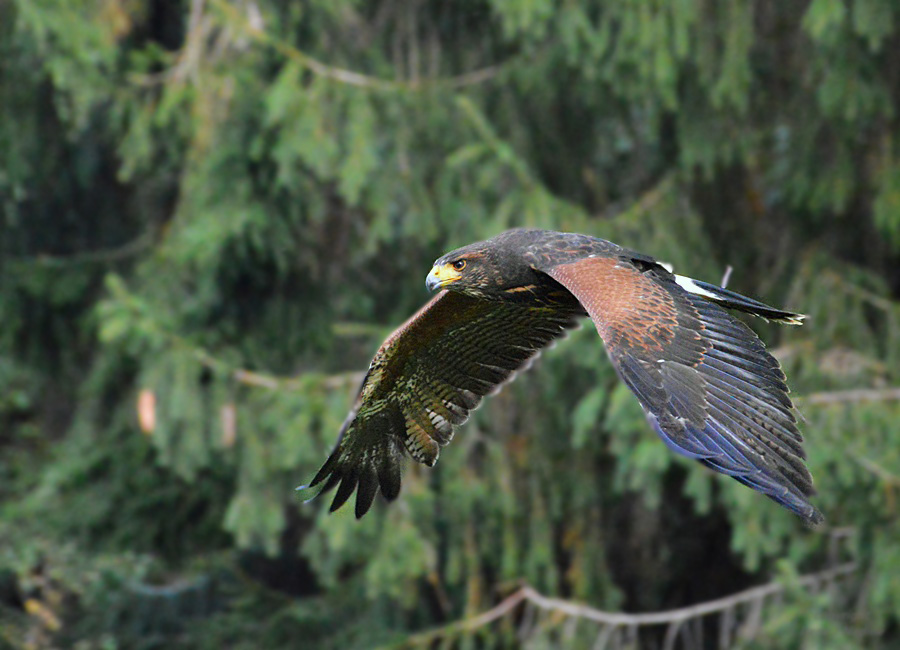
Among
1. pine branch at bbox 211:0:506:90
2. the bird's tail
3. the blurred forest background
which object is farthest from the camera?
pine branch at bbox 211:0:506:90

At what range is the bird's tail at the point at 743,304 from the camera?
4.25 m

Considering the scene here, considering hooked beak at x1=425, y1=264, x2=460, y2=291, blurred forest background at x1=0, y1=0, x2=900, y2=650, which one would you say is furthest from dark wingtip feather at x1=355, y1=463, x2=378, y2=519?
blurred forest background at x1=0, y1=0, x2=900, y2=650

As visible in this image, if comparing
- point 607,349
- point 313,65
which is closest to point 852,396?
point 313,65

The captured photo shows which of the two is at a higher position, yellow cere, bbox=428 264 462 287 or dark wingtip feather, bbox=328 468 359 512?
yellow cere, bbox=428 264 462 287

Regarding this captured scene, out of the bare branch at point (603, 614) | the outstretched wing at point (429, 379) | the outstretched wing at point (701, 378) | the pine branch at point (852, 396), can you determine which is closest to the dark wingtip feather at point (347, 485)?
the outstretched wing at point (429, 379)

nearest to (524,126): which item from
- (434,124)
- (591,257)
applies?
(434,124)

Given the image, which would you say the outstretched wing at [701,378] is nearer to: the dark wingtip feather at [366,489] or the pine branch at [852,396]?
the dark wingtip feather at [366,489]

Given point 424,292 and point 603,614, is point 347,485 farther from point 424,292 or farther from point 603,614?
point 424,292

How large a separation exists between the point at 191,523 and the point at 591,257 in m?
7.46

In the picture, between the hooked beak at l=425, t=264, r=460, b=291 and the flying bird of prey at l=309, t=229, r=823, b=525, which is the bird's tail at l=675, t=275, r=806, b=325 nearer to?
the flying bird of prey at l=309, t=229, r=823, b=525

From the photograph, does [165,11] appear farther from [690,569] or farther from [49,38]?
[690,569]

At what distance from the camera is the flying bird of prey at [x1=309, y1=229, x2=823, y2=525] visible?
368cm

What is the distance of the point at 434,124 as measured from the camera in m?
8.89

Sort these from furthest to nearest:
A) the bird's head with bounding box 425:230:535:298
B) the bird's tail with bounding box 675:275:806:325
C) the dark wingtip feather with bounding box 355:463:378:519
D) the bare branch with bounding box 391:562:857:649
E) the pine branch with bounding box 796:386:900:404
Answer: the bare branch with bounding box 391:562:857:649, the pine branch with bounding box 796:386:900:404, the dark wingtip feather with bounding box 355:463:378:519, the bird's head with bounding box 425:230:535:298, the bird's tail with bounding box 675:275:806:325
